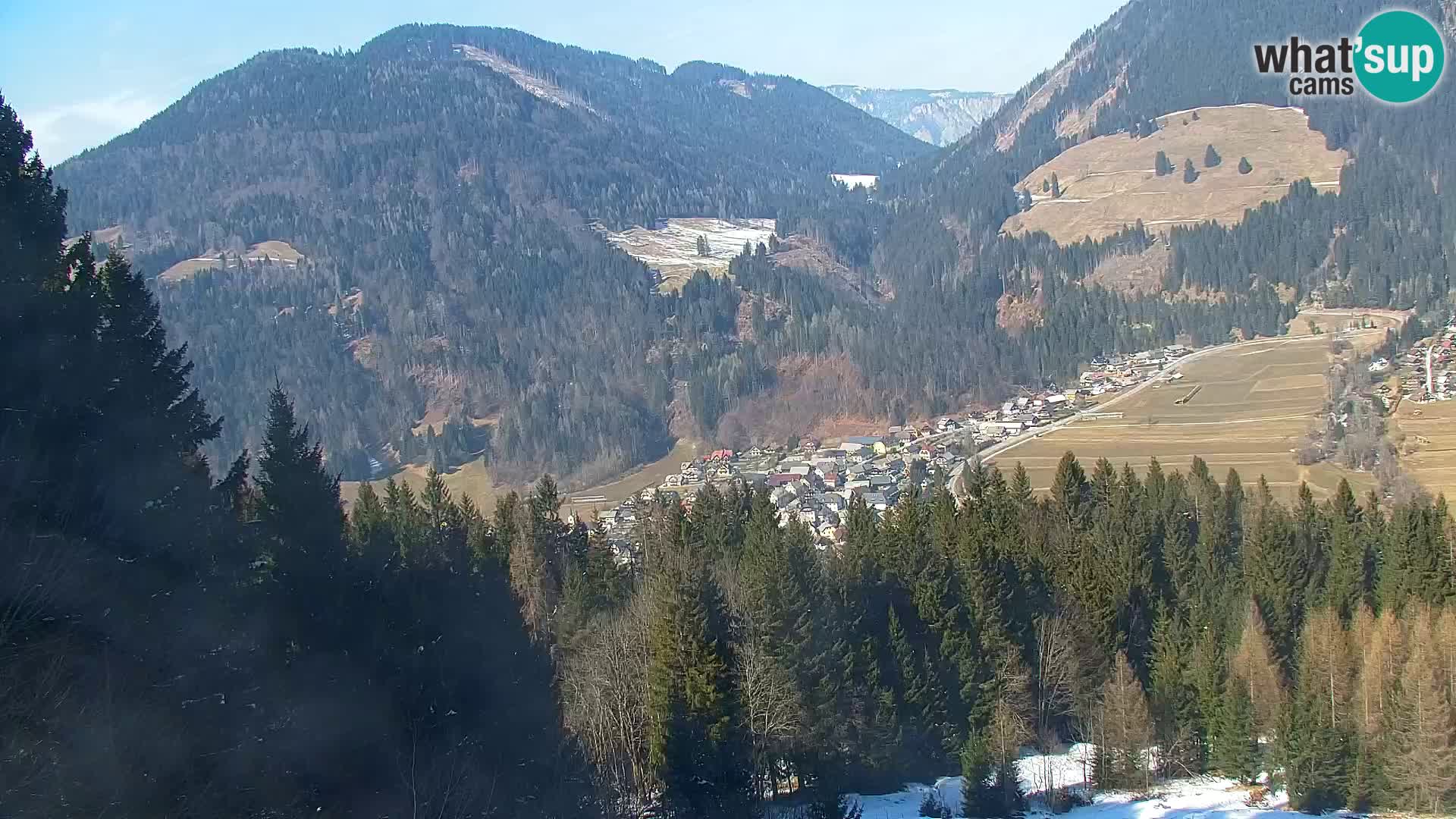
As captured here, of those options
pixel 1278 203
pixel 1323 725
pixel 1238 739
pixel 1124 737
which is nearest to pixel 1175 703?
pixel 1238 739

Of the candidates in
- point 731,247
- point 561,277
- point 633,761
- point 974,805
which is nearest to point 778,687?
point 633,761

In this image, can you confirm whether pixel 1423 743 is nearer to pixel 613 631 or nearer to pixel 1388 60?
pixel 613 631

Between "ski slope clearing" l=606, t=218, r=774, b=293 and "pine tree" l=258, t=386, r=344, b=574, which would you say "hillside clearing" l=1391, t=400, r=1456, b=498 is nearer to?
"pine tree" l=258, t=386, r=344, b=574

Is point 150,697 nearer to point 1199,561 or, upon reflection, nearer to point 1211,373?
point 1199,561

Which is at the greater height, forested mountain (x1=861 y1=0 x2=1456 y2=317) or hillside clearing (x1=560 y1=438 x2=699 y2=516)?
forested mountain (x1=861 y1=0 x2=1456 y2=317)

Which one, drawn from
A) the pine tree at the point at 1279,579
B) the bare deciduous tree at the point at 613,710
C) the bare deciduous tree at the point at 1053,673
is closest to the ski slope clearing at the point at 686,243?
A: the pine tree at the point at 1279,579

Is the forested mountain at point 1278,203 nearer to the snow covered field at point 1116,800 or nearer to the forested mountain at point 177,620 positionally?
the snow covered field at point 1116,800

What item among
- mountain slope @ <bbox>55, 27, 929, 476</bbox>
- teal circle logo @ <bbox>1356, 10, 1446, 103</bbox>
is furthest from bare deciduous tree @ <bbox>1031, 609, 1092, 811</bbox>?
teal circle logo @ <bbox>1356, 10, 1446, 103</bbox>
